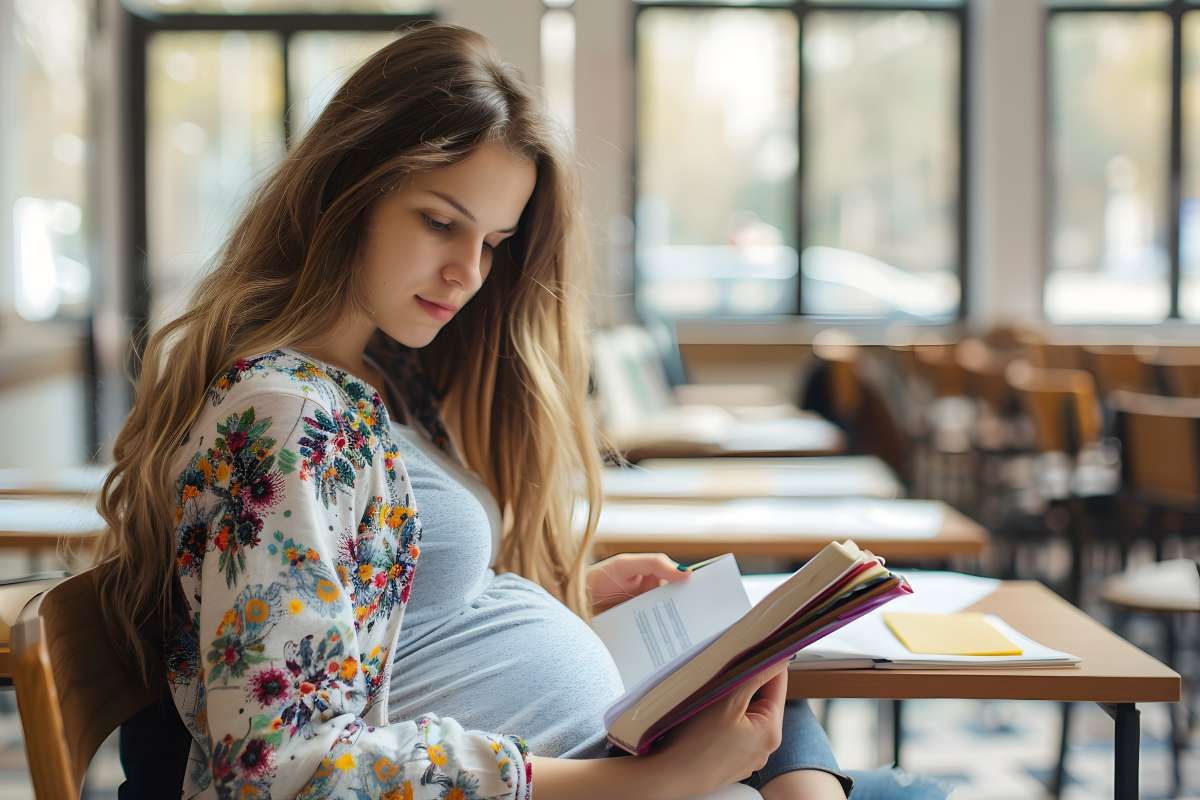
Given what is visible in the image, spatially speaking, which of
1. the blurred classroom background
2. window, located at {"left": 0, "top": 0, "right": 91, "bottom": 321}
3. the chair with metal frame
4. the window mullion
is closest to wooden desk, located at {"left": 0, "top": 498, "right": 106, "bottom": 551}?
the chair with metal frame

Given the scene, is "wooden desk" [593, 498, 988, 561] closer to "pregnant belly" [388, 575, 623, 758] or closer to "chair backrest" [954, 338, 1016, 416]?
"pregnant belly" [388, 575, 623, 758]

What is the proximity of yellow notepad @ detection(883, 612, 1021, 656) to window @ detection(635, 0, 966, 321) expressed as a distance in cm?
633

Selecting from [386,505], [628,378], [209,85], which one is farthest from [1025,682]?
[209,85]

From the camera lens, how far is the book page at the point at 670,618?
130cm

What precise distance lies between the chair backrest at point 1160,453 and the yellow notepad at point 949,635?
1.76 m

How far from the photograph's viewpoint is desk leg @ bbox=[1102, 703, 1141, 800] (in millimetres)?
1219

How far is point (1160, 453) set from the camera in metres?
2.98

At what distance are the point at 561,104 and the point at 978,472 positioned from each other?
11.5ft

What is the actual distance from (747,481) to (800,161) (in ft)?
17.7

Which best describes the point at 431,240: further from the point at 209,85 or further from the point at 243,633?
the point at 209,85

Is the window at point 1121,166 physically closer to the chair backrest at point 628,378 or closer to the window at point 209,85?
the chair backrest at point 628,378

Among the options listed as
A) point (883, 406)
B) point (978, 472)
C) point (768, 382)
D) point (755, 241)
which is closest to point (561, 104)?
point (755, 241)

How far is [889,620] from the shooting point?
1384mm

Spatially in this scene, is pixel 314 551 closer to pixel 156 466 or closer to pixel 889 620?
pixel 156 466
